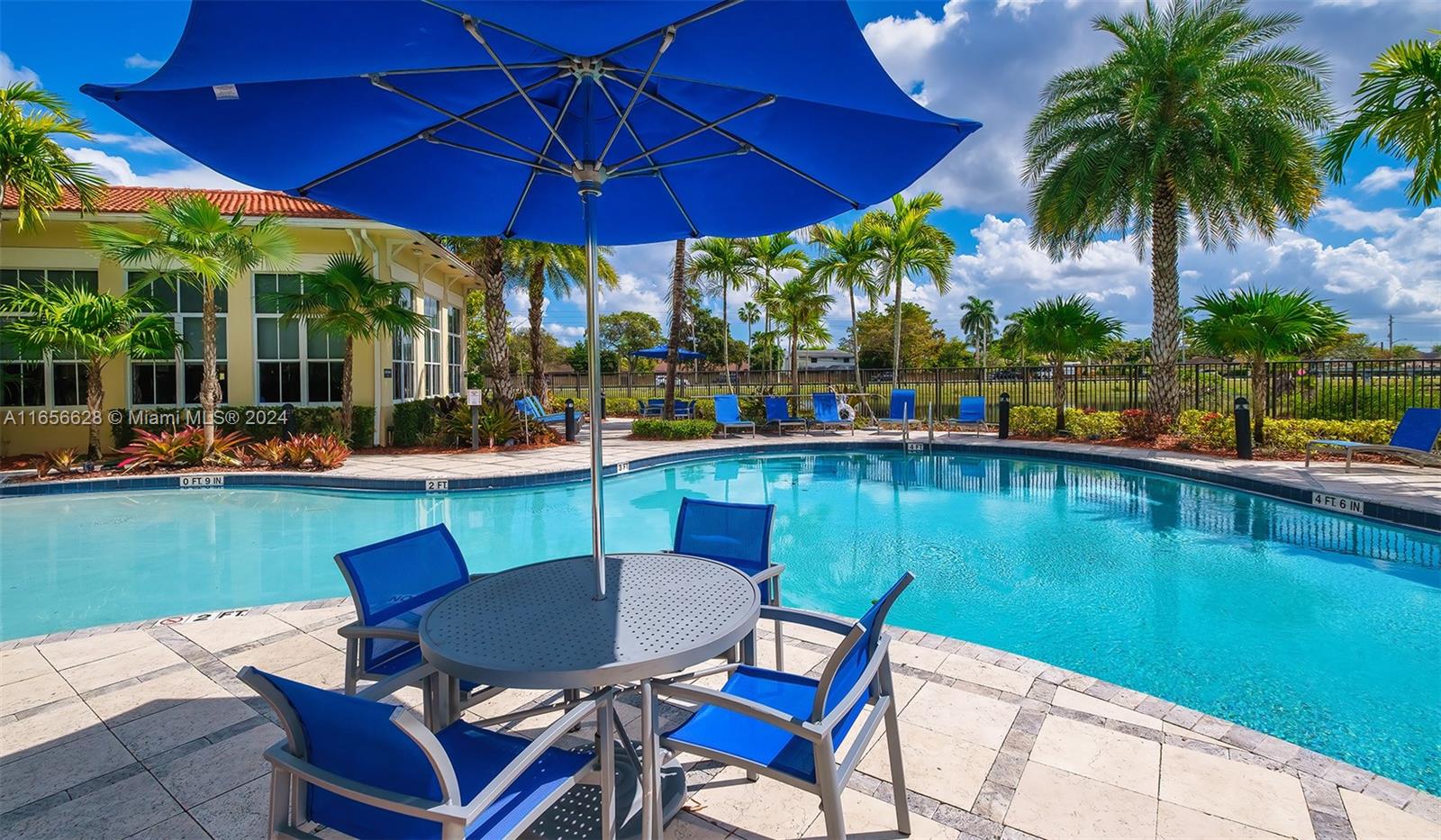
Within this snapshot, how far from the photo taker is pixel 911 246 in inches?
574

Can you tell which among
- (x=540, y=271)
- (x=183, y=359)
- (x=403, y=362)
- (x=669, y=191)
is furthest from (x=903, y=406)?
(x=183, y=359)

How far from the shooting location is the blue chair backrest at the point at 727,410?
42.1ft

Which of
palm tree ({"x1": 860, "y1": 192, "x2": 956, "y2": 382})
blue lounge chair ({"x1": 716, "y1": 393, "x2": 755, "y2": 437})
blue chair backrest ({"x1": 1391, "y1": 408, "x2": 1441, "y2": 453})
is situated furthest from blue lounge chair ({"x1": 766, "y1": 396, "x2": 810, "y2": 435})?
blue chair backrest ({"x1": 1391, "y1": 408, "x2": 1441, "y2": 453})

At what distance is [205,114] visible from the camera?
2.20 metres

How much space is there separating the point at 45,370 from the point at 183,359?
1887 mm

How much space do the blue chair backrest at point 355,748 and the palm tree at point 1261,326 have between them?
39.7 ft

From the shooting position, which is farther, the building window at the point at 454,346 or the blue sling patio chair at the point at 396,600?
the building window at the point at 454,346

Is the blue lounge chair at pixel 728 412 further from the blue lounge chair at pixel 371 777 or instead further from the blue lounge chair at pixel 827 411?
the blue lounge chair at pixel 371 777

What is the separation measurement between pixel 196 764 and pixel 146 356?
34.9 ft

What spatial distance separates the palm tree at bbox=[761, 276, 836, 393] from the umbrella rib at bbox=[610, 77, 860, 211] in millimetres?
13129

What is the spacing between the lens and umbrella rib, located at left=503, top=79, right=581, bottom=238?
8.32 ft

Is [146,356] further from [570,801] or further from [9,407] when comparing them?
[570,801]

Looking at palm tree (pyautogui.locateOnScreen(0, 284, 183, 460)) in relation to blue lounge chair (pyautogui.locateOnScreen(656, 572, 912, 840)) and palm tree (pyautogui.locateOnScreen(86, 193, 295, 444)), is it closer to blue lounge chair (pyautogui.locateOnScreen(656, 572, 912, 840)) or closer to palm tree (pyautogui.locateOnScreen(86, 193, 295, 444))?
palm tree (pyautogui.locateOnScreen(86, 193, 295, 444))

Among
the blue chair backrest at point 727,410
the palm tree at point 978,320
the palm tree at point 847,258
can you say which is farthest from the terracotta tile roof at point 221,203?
the palm tree at point 978,320
